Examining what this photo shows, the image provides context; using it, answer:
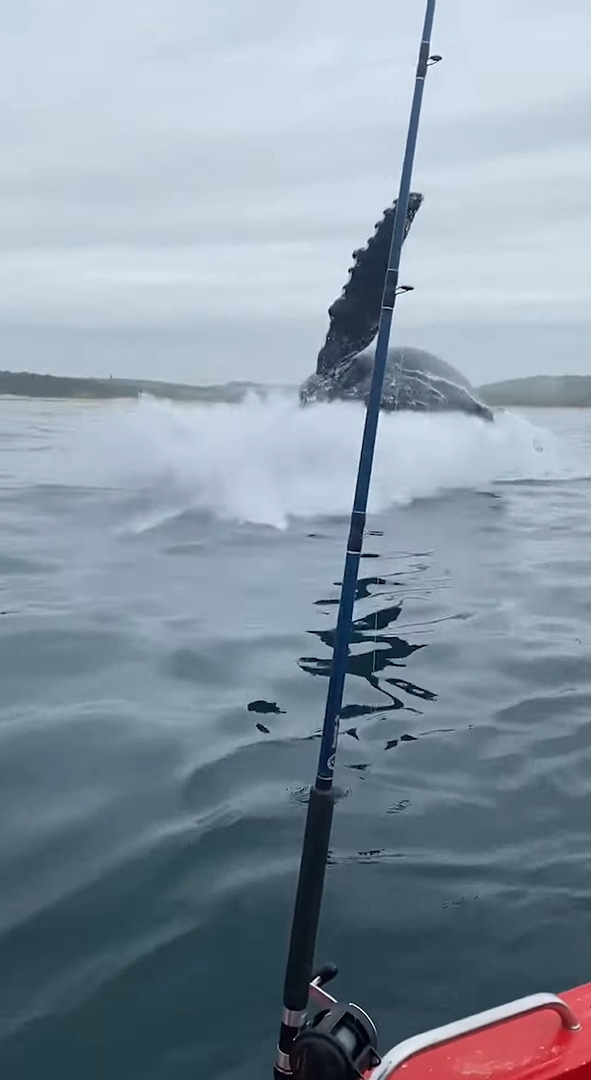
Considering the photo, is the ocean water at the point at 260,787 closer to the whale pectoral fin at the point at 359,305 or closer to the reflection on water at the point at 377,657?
the reflection on water at the point at 377,657

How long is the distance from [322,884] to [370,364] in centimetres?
1900

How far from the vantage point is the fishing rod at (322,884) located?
9.27 ft

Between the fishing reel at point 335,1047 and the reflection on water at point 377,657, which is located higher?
the fishing reel at point 335,1047

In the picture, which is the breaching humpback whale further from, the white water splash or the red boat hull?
the red boat hull

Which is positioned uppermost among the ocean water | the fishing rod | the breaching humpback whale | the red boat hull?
the breaching humpback whale

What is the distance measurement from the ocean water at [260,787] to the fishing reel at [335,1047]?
0.86 m

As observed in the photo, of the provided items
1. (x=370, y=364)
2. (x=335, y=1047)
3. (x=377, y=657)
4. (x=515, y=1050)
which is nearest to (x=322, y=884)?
(x=335, y=1047)

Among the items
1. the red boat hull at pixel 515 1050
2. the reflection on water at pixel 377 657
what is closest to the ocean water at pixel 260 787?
the reflection on water at pixel 377 657

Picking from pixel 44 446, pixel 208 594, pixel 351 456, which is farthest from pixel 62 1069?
pixel 44 446

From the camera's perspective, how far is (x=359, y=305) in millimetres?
19844

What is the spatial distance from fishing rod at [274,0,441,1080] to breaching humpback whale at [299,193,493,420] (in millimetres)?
14024

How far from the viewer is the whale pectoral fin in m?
19.0

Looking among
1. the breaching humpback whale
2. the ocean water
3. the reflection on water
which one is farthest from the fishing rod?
the breaching humpback whale

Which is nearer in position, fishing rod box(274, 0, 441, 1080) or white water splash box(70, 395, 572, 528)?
fishing rod box(274, 0, 441, 1080)
